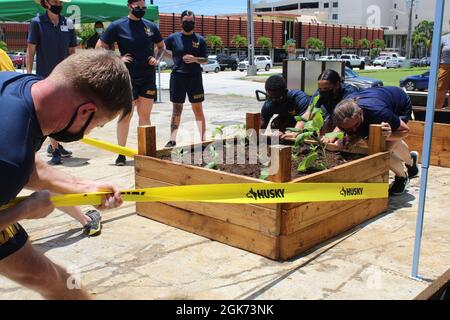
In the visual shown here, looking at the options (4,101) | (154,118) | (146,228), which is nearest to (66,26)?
(146,228)

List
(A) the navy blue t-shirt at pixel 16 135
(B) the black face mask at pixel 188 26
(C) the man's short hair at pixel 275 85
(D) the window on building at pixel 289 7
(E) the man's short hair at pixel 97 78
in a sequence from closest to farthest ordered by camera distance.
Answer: (A) the navy blue t-shirt at pixel 16 135 < (E) the man's short hair at pixel 97 78 < (C) the man's short hair at pixel 275 85 < (B) the black face mask at pixel 188 26 < (D) the window on building at pixel 289 7

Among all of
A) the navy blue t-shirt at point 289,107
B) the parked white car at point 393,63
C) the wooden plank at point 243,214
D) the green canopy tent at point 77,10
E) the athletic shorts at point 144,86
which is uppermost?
the green canopy tent at point 77,10

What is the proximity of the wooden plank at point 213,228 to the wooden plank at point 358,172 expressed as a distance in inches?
13.7

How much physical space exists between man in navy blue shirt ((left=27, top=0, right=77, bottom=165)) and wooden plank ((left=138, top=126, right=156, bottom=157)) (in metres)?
2.32

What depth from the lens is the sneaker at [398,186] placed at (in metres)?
5.05

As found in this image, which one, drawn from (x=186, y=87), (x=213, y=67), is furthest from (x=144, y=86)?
(x=213, y=67)

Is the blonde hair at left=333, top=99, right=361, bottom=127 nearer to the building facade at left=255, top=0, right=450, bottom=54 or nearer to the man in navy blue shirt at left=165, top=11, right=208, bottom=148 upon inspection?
the man in navy blue shirt at left=165, top=11, right=208, bottom=148

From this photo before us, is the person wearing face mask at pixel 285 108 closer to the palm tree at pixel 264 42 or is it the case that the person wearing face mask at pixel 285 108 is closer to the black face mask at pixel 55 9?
the black face mask at pixel 55 9

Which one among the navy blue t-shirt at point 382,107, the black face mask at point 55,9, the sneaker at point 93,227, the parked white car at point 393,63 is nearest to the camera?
the sneaker at point 93,227

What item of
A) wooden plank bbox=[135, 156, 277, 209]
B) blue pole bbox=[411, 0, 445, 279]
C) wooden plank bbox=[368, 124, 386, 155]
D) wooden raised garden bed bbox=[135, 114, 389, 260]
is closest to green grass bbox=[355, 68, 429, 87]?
wooden plank bbox=[368, 124, 386, 155]

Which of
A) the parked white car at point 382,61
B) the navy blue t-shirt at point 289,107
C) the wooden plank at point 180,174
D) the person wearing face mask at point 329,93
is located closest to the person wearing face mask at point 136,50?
the navy blue t-shirt at point 289,107

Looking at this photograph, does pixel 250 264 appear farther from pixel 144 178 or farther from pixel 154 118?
pixel 154 118

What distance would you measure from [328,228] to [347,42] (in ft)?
302

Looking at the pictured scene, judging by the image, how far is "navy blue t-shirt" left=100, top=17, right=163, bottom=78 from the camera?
6262mm
